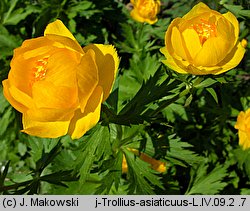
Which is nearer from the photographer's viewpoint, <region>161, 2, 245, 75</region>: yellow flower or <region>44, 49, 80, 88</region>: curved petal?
<region>44, 49, 80, 88</region>: curved petal

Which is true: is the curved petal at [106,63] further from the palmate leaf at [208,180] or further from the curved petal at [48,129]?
the palmate leaf at [208,180]

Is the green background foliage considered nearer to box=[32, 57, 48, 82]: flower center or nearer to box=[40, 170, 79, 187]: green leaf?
box=[40, 170, 79, 187]: green leaf

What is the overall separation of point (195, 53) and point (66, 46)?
1.17ft

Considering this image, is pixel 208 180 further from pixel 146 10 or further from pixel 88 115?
pixel 88 115

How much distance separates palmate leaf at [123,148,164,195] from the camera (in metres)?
1.44

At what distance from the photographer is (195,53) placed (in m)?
1.10

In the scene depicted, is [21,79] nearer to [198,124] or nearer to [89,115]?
[89,115]

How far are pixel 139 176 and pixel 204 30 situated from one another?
0.58 metres

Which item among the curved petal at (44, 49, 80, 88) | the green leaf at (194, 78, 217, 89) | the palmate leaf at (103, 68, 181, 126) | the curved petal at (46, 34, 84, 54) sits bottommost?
the palmate leaf at (103, 68, 181, 126)

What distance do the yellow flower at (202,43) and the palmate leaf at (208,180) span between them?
86cm

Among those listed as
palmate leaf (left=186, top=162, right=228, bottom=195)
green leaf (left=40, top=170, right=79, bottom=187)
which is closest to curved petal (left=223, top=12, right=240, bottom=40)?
green leaf (left=40, top=170, right=79, bottom=187)

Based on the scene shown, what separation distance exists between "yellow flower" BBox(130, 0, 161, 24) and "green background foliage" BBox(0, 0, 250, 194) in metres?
0.09

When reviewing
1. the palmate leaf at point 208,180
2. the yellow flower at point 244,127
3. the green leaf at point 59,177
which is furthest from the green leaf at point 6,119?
the yellow flower at point 244,127

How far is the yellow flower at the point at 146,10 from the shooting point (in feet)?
6.92
